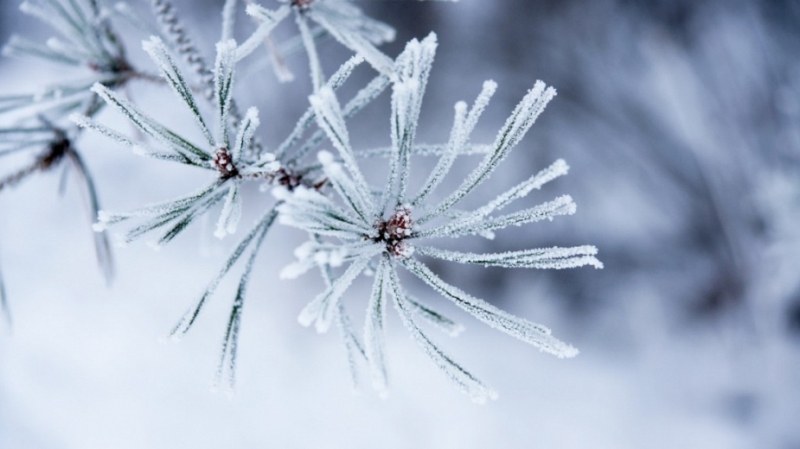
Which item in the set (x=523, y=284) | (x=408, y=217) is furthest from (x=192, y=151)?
(x=523, y=284)

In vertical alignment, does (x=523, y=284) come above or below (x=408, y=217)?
above

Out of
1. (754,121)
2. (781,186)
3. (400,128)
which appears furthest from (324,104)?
(754,121)

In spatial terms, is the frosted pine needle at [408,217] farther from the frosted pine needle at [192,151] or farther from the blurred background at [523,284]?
the blurred background at [523,284]

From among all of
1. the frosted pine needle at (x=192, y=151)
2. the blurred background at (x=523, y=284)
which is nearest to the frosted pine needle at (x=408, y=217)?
the frosted pine needle at (x=192, y=151)

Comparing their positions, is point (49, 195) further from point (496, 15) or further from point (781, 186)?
point (781, 186)

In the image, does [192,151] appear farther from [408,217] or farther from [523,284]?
[523,284]

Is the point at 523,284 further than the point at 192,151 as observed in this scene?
Yes
